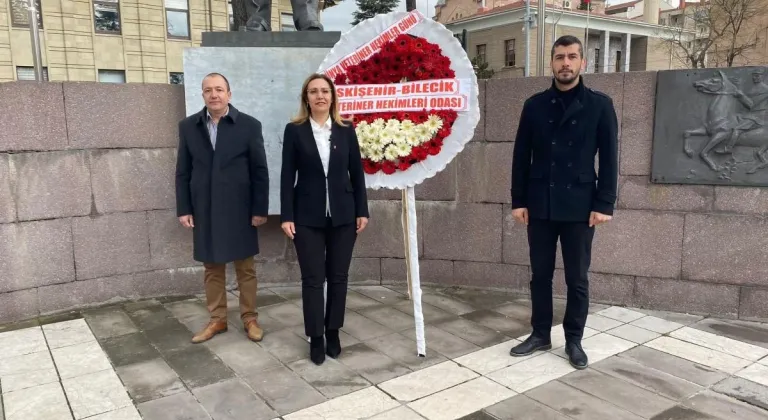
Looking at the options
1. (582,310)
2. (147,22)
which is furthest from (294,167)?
(147,22)

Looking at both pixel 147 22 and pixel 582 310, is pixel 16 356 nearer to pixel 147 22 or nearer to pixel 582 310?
pixel 582 310

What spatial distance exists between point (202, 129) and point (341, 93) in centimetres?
98

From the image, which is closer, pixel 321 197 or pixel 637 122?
pixel 321 197

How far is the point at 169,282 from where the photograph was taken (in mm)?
4902

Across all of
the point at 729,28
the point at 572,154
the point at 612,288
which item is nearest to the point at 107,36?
the point at 612,288

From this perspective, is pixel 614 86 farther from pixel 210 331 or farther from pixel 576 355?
pixel 210 331

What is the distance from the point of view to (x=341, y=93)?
12.0ft

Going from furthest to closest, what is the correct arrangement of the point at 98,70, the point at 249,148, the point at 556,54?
1. the point at 98,70
2. the point at 249,148
3. the point at 556,54

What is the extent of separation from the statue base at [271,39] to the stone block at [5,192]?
1.83m

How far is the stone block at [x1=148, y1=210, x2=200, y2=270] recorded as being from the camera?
15.7ft

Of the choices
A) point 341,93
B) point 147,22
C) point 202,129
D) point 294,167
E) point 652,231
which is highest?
point 147,22

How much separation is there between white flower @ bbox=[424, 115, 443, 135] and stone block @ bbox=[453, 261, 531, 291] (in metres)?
1.97

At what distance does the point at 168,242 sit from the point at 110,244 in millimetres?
469

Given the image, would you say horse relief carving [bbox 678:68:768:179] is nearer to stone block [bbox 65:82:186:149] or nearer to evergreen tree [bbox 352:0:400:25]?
stone block [bbox 65:82:186:149]
